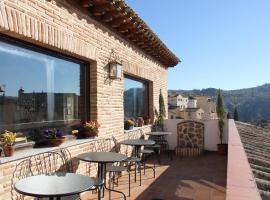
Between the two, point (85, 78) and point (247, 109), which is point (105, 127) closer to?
point (85, 78)

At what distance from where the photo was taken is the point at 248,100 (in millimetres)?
107062

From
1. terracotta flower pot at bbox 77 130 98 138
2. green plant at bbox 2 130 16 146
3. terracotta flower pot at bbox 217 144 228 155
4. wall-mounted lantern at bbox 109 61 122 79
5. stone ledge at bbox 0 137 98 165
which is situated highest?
wall-mounted lantern at bbox 109 61 122 79

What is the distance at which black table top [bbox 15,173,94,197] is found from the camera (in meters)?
2.74

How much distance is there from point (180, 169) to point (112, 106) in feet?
8.64

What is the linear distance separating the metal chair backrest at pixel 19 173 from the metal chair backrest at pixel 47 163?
0.10 m

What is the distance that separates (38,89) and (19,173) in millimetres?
1390

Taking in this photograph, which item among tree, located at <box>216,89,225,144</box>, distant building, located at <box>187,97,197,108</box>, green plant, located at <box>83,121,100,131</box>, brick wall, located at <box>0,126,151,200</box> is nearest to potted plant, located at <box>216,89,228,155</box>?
tree, located at <box>216,89,225,144</box>

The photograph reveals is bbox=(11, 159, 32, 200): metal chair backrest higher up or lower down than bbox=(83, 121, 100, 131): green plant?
lower down

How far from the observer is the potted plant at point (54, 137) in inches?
179

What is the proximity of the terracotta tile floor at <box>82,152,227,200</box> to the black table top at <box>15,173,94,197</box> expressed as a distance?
1717 millimetres

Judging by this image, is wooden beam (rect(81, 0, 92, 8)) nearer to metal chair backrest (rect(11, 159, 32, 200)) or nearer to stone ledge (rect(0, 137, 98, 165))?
stone ledge (rect(0, 137, 98, 165))

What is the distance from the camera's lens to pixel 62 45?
458 cm

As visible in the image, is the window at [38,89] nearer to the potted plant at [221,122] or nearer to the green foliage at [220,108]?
the potted plant at [221,122]

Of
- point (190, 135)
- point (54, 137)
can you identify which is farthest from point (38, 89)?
point (190, 135)
